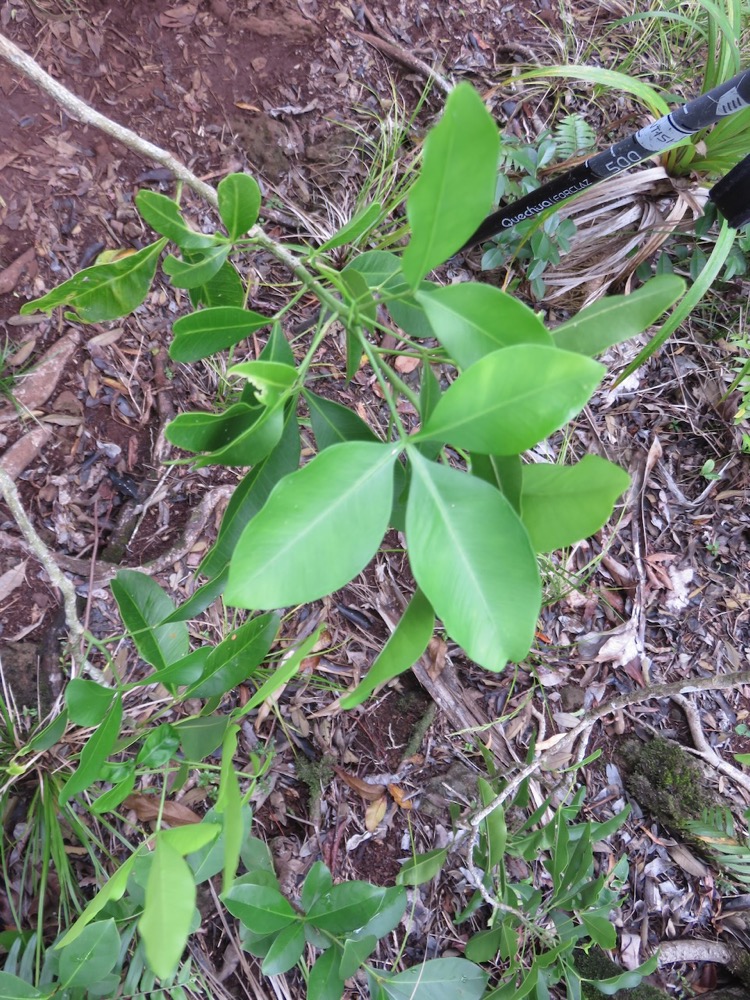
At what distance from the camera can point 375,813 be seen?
139 centimetres

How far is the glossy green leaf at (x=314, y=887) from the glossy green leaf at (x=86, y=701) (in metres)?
0.45

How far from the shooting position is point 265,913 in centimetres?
90

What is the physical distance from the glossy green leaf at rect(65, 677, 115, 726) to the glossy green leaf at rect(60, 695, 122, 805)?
17 mm

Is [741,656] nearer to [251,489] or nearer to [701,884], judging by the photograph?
→ [701,884]

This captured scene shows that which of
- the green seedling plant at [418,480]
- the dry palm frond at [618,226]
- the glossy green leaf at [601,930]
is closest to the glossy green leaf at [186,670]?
the green seedling plant at [418,480]

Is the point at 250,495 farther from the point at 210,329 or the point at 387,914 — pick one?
the point at 387,914

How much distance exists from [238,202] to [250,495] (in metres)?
0.33

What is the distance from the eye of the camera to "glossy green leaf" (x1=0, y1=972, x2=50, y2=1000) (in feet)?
2.54

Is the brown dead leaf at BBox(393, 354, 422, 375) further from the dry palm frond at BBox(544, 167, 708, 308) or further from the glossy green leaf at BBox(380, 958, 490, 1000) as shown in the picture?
the glossy green leaf at BBox(380, 958, 490, 1000)

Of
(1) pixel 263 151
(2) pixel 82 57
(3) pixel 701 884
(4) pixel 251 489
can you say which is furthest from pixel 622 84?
(3) pixel 701 884

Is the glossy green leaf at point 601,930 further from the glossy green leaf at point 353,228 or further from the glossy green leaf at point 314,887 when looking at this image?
the glossy green leaf at point 353,228

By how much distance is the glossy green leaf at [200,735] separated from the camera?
79 centimetres

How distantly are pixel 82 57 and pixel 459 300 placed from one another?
1497mm

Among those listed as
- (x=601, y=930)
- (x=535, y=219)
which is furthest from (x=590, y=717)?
(x=535, y=219)
